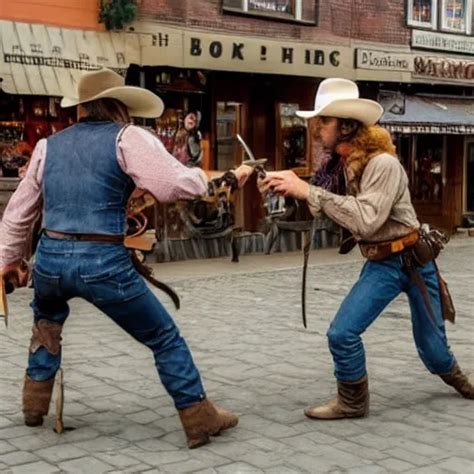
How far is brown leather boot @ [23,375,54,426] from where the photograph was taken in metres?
5.20

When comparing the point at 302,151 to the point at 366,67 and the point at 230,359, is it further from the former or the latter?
the point at 230,359

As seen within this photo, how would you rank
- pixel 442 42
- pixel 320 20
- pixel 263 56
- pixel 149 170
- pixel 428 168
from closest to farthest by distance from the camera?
pixel 149 170, pixel 263 56, pixel 320 20, pixel 442 42, pixel 428 168

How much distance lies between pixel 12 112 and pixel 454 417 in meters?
9.24

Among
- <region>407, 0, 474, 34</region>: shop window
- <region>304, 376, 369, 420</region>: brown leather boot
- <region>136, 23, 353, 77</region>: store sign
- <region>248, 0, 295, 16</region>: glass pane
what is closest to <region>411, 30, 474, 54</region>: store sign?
<region>407, 0, 474, 34</region>: shop window

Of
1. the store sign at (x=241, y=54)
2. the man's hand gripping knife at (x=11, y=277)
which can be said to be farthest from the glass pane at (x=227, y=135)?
the man's hand gripping knife at (x=11, y=277)

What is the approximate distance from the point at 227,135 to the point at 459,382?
34.1 feet

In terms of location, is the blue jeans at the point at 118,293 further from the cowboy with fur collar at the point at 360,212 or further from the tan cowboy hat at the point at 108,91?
the cowboy with fur collar at the point at 360,212

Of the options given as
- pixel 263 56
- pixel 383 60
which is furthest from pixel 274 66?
pixel 383 60

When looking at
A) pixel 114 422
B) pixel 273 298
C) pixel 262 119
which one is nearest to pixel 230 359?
pixel 114 422

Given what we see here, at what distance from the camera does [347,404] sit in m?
5.43

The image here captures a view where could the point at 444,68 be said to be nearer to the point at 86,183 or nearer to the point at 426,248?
the point at 426,248

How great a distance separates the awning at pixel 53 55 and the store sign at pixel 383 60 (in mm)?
4787

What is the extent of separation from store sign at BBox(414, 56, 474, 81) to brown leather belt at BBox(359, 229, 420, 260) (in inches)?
513

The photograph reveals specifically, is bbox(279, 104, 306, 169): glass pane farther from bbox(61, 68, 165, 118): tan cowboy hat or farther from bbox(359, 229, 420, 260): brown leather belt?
bbox(61, 68, 165, 118): tan cowboy hat
